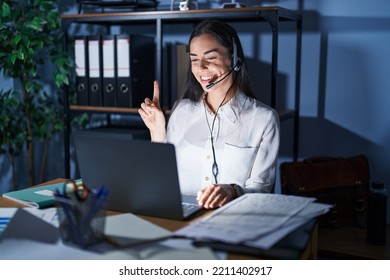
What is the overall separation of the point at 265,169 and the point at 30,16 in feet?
4.78

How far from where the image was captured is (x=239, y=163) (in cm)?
152

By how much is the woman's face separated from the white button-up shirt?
96 mm

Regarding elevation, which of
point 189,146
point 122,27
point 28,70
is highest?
point 122,27

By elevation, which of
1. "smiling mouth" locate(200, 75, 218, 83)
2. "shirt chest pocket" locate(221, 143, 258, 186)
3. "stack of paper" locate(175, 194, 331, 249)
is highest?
"smiling mouth" locate(200, 75, 218, 83)

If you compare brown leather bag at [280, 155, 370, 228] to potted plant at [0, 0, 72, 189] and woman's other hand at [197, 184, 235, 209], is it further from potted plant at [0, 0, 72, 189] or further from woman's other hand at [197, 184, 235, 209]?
potted plant at [0, 0, 72, 189]

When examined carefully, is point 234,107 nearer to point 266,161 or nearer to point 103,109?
point 266,161

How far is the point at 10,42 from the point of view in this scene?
228cm

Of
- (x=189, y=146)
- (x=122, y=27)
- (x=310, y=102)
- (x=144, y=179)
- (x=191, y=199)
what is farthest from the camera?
(x=122, y=27)

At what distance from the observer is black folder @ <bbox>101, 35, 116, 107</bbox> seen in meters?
2.22

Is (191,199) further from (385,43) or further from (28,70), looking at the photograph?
(28,70)

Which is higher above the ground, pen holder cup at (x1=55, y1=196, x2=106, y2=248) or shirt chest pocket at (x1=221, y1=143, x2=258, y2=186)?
pen holder cup at (x1=55, y1=196, x2=106, y2=248)

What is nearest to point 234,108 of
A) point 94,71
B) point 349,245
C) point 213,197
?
point 213,197

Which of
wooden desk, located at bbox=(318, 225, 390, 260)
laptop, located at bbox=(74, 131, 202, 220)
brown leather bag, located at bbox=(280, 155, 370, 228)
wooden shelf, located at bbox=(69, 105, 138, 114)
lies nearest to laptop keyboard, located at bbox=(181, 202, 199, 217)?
laptop, located at bbox=(74, 131, 202, 220)

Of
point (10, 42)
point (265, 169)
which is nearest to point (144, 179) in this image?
point (265, 169)
